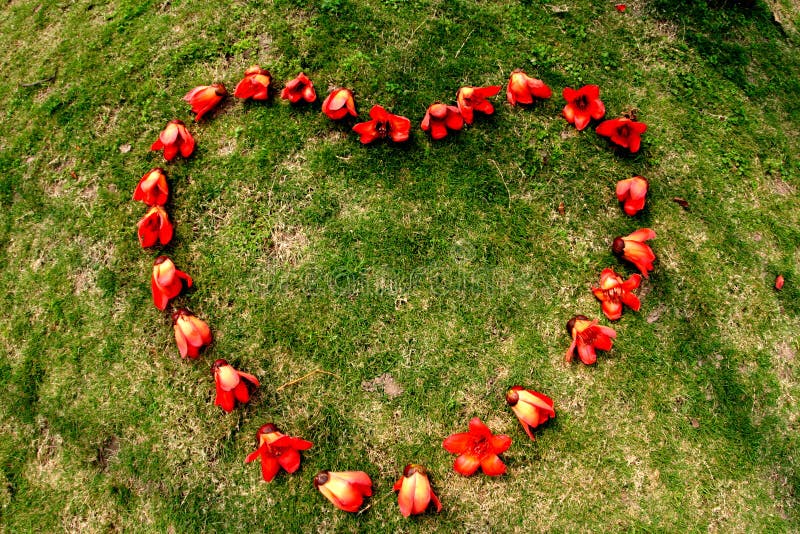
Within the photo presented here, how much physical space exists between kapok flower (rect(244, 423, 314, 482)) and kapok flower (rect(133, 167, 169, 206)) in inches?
66.7

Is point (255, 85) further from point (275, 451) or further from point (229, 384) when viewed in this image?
point (275, 451)

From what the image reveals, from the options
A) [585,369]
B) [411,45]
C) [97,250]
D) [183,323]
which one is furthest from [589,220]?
[97,250]

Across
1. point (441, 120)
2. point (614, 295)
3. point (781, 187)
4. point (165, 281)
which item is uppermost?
point (441, 120)

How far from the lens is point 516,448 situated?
301 cm

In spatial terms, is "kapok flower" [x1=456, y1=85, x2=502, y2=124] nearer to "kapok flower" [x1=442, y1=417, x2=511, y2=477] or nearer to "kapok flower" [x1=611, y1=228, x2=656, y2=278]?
"kapok flower" [x1=611, y1=228, x2=656, y2=278]

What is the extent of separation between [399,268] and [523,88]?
1.60 m

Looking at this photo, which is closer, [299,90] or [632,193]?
[632,193]

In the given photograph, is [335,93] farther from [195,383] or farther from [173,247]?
[195,383]

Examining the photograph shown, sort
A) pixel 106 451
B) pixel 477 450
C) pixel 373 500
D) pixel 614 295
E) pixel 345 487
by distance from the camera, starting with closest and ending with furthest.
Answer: pixel 345 487 → pixel 477 450 → pixel 373 500 → pixel 106 451 → pixel 614 295

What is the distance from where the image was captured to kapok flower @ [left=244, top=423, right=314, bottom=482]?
2725 mm

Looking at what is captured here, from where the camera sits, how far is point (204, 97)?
3.41m

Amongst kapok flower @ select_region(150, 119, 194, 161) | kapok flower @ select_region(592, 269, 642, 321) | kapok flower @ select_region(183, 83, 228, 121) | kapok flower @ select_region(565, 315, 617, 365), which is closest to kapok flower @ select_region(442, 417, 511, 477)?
kapok flower @ select_region(565, 315, 617, 365)

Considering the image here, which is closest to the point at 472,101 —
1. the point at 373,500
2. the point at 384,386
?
the point at 384,386

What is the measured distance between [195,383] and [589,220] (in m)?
2.93
